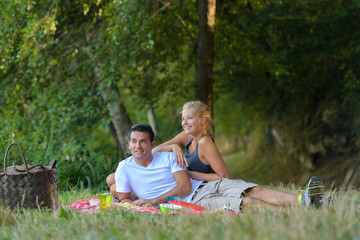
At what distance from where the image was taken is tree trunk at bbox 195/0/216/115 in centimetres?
975

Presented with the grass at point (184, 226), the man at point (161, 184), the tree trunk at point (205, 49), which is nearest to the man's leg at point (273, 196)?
the man at point (161, 184)

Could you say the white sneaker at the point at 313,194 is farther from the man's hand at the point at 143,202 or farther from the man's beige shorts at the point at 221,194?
the man's hand at the point at 143,202

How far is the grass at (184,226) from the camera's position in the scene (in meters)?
2.71

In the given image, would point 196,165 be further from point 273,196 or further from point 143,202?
point 273,196

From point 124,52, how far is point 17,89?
2.61 m

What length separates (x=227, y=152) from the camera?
72.6 ft

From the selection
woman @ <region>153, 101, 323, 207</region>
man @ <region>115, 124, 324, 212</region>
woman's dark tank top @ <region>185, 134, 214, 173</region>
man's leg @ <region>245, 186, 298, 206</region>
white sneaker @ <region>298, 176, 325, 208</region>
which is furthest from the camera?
woman's dark tank top @ <region>185, 134, 214, 173</region>

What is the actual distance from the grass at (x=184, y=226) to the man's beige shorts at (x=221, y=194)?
0.75 m

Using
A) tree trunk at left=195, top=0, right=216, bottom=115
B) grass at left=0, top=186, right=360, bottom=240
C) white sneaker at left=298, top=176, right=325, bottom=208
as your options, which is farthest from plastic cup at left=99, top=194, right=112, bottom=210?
tree trunk at left=195, top=0, right=216, bottom=115

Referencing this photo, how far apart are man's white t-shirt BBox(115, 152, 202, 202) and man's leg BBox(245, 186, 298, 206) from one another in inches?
24.1

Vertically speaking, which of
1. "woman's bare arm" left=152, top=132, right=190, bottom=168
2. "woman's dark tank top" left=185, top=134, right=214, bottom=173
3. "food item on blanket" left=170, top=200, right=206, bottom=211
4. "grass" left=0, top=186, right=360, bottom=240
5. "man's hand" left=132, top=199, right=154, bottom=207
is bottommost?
"food item on blanket" left=170, top=200, right=206, bottom=211

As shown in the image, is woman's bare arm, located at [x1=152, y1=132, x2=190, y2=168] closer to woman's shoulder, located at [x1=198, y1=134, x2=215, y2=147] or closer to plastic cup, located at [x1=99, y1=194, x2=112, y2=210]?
woman's shoulder, located at [x1=198, y1=134, x2=215, y2=147]

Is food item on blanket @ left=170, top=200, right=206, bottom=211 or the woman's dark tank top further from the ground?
the woman's dark tank top

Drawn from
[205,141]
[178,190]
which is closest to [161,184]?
[178,190]
